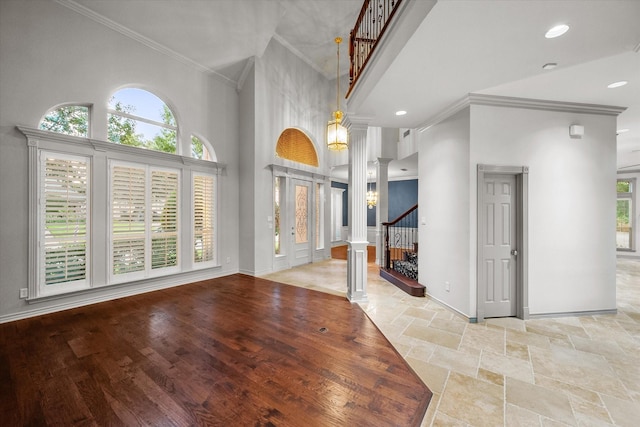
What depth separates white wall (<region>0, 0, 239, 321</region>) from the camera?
334 cm

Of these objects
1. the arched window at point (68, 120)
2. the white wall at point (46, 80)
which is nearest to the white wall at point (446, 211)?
the white wall at point (46, 80)

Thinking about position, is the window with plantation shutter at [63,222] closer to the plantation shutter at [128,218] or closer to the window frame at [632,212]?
the plantation shutter at [128,218]

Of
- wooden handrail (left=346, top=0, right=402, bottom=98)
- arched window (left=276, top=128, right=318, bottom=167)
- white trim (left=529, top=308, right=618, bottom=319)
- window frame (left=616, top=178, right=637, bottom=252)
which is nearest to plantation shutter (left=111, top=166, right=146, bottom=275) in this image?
arched window (left=276, top=128, right=318, bottom=167)

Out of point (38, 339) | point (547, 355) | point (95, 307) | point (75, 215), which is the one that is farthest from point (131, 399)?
point (547, 355)

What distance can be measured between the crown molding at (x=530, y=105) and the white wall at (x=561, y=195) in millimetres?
63

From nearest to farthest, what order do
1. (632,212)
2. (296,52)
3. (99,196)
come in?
(99,196) < (296,52) < (632,212)

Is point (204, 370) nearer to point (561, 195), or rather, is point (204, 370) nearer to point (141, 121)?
point (141, 121)

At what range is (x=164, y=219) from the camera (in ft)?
16.1

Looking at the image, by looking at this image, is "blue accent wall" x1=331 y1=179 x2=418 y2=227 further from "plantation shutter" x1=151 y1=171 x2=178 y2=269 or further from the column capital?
"plantation shutter" x1=151 y1=171 x2=178 y2=269

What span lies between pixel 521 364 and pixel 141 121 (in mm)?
6336

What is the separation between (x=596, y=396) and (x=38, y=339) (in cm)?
529

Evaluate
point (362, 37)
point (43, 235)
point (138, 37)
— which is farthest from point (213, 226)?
point (362, 37)

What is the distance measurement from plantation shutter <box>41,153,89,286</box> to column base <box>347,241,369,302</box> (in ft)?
13.3

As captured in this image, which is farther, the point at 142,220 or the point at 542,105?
the point at 142,220
